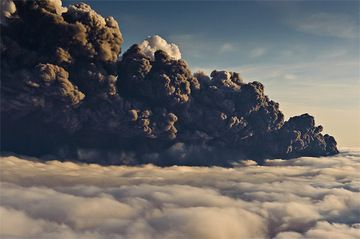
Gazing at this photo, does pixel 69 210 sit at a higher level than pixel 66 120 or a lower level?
lower

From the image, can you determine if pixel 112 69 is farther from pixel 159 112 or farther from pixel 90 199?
pixel 90 199

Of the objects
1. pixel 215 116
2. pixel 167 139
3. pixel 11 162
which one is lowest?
pixel 11 162

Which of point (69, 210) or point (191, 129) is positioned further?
point (191, 129)

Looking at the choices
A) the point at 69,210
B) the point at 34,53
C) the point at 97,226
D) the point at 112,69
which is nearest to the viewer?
the point at 34,53

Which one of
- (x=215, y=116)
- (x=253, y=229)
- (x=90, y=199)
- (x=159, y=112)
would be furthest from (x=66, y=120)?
(x=253, y=229)

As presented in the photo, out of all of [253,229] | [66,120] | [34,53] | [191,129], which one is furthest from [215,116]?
[34,53]

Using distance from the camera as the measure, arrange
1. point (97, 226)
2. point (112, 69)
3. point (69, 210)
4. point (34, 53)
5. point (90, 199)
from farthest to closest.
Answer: point (90, 199) → point (69, 210) → point (97, 226) → point (112, 69) → point (34, 53)

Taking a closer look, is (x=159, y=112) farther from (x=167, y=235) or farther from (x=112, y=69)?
(x=167, y=235)
